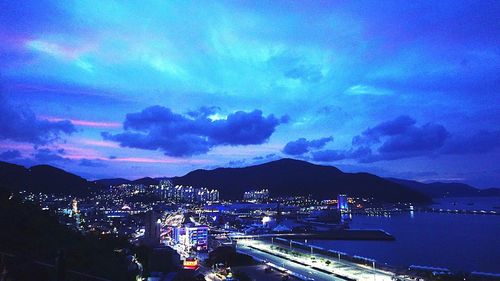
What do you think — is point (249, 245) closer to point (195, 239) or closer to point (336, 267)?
point (195, 239)

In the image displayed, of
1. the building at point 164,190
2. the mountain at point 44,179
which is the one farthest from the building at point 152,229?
the building at point 164,190

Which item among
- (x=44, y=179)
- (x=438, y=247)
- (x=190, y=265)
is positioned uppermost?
(x=44, y=179)

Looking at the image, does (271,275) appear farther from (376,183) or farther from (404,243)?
(376,183)

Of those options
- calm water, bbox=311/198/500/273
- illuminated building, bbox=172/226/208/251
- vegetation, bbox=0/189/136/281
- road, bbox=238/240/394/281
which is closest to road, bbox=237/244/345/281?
road, bbox=238/240/394/281

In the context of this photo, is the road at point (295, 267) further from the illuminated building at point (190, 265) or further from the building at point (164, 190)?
the building at point (164, 190)

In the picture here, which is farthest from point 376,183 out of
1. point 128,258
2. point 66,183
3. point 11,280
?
point 11,280

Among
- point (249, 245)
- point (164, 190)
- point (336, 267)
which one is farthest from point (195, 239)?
point (164, 190)

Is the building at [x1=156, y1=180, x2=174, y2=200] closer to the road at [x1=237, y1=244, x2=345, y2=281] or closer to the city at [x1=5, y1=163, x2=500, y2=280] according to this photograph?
the city at [x1=5, y1=163, x2=500, y2=280]

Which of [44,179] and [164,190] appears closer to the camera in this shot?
[44,179]
